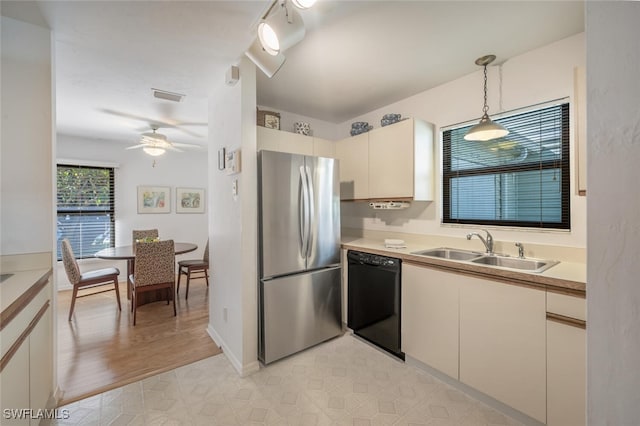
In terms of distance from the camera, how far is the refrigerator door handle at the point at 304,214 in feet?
7.73

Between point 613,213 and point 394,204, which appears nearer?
point 613,213

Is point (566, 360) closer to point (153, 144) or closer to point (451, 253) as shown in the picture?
point (451, 253)

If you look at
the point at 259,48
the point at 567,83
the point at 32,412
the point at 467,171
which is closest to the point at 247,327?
the point at 32,412

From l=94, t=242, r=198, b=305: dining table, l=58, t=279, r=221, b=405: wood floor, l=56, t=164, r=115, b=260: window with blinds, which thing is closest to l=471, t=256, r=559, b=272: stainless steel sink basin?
l=58, t=279, r=221, b=405: wood floor

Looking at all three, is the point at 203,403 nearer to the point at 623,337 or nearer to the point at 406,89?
the point at 623,337

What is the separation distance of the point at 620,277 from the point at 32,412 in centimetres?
240

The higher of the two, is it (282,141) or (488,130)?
(282,141)

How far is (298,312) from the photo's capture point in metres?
2.36

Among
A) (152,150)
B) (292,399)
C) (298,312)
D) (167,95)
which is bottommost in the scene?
(292,399)

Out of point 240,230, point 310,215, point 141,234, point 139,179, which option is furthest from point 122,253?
point 310,215

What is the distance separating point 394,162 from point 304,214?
1053 millimetres

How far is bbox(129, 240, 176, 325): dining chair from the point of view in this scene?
9.95 ft

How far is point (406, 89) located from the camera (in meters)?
2.68

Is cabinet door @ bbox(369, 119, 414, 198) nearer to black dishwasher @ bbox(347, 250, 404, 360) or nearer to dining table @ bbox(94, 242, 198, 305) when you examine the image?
black dishwasher @ bbox(347, 250, 404, 360)
